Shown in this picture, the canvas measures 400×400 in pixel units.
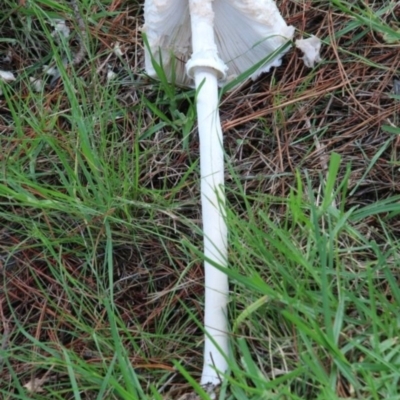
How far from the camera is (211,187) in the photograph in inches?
95.7

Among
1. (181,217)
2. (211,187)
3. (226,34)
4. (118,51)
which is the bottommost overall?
(181,217)

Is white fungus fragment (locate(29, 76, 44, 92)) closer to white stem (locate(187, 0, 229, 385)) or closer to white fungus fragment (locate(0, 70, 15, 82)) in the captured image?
white fungus fragment (locate(0, 70, 15, 82))

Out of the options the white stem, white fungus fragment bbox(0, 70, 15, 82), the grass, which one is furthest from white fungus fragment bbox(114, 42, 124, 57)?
the white stem

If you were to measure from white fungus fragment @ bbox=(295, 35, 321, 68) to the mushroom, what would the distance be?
0.10 m

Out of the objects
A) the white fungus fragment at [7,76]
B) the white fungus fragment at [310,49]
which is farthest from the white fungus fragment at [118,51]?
the white fungus fragment at [310,49]

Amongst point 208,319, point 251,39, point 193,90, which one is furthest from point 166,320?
point 251,39

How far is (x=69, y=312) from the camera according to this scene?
251 cm

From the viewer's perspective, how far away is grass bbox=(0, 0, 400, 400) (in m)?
2.14

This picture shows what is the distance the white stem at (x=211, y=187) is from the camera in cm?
227

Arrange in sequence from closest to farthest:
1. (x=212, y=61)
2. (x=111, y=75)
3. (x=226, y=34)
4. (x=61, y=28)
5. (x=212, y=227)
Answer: (x=212, y=227)
(x=212, y=61)
(x=226, y=34)
(x=111, y=75)
(x=61, y=28)

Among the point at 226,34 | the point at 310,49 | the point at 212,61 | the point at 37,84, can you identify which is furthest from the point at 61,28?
the point at 310,49

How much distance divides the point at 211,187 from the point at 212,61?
0.45 meters

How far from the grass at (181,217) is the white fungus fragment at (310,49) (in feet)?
0.11

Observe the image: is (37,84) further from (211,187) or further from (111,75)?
(211,187)
